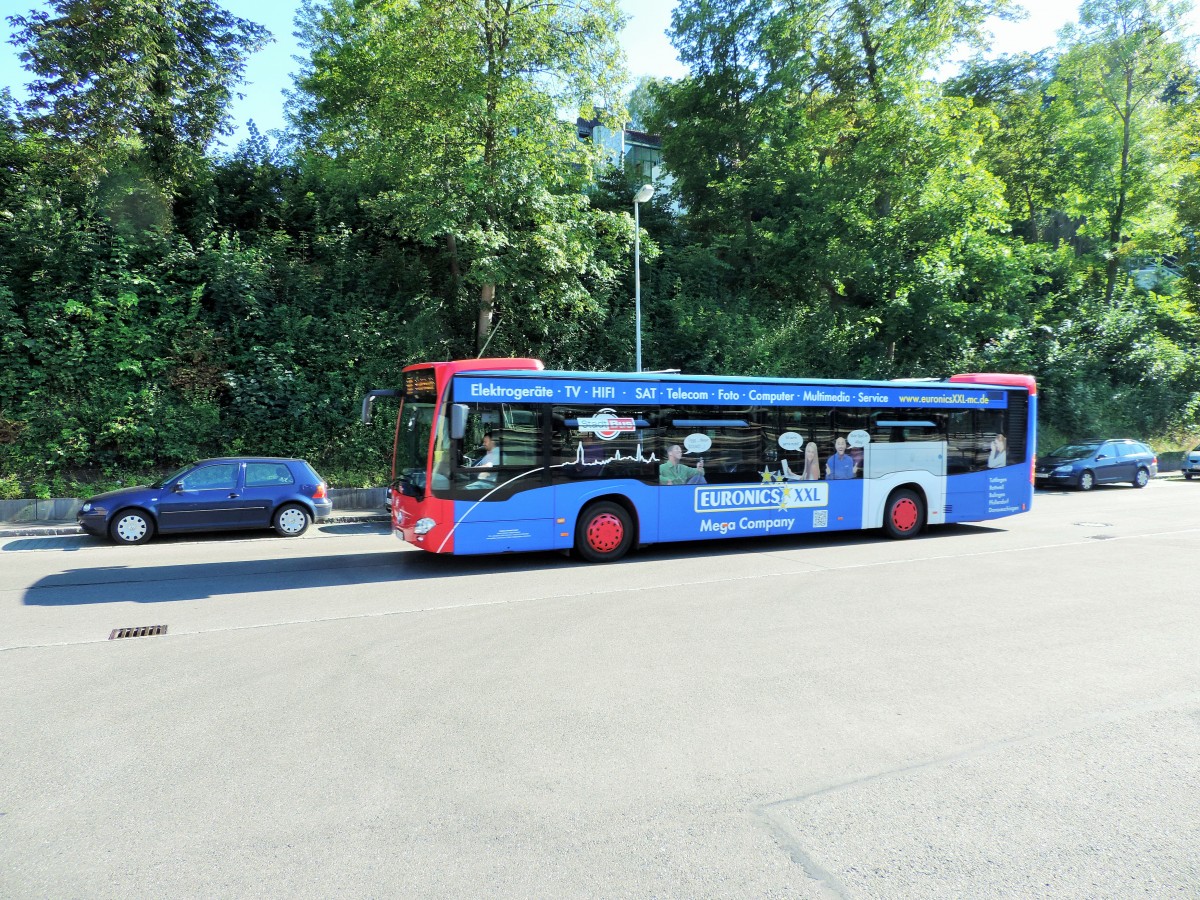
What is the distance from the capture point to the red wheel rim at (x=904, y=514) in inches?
521

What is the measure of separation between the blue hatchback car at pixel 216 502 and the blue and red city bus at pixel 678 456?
4.07 meters

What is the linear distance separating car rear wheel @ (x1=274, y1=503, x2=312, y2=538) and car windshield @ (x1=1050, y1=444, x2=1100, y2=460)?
897 inches

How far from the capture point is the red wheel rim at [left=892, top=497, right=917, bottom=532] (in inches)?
521

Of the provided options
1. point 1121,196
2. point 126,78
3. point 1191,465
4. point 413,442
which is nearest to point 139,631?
point 413,442

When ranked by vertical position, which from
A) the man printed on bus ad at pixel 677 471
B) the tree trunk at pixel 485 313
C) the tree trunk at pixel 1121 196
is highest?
the tree trunk at pixel 1121 196

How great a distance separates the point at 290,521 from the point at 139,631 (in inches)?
290

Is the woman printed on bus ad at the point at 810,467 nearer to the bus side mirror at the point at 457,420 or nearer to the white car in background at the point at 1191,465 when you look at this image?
the bus side mirror at the point at 457,420

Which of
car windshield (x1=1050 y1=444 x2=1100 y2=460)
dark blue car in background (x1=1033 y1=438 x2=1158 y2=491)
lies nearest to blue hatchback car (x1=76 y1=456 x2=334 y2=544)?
dark blue car in background (x1=1033 y1=438 x2=1158 y2=491)

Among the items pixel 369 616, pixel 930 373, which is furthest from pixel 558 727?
pixel 930 373

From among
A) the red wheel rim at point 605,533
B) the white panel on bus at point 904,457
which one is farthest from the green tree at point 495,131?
the white panel on bus at point 904,457

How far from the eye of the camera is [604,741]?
14.6ft

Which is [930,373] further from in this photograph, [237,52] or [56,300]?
[56,300]

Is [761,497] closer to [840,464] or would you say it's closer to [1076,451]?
[840,464]

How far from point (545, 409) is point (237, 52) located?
18.2 meters
